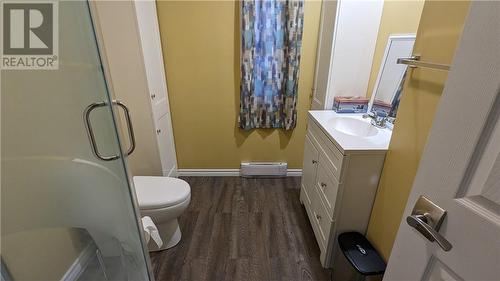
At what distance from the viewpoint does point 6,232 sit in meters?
0.86

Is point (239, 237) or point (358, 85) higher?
point (358, 85)

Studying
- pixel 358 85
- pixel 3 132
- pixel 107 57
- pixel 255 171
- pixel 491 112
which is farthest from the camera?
pixel 255 171

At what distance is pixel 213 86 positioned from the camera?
88.4 inches

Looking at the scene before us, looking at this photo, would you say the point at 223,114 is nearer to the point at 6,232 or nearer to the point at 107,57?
the point at 107,57

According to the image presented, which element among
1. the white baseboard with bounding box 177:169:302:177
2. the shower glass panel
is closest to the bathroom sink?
the white baseboard with bounding box 177:169:302:177

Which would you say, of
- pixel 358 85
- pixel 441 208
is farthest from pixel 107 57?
pixel 441 208

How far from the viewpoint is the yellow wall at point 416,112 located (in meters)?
0.83

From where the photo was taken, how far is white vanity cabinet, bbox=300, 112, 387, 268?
48.4 inches

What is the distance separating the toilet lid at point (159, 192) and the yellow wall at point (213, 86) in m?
0.82

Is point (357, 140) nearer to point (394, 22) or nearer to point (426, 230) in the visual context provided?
point (426, 230)

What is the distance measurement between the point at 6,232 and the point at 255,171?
6.30ft

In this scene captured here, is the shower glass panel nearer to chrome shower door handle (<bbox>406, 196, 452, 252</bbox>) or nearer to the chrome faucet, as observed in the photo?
chrome shower door handle (<bbox>406, 196, 452, 252</bbox>)

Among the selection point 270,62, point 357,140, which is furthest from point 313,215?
point 270,62

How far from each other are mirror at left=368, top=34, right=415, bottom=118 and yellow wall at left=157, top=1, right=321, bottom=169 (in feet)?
2.12
